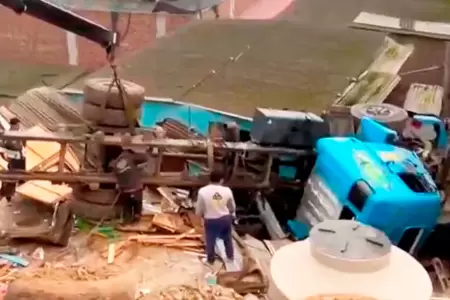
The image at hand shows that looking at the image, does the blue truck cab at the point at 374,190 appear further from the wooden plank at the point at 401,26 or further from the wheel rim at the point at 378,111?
the wooden plank at the point at 401,26

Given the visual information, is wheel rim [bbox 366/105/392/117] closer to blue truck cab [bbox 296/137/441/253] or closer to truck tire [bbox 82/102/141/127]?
blue truck cab [bbox 296/137/441/253]

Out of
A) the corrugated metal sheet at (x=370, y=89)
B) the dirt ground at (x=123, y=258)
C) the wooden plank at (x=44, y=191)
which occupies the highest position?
the corrugated metal sheet at (x=370, y=89)

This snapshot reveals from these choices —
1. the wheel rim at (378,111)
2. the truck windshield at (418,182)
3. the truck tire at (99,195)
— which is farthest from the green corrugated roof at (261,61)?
the truck windshield at (418,182)

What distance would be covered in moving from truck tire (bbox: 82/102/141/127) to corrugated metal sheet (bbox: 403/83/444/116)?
7.48 feet

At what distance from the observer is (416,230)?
3623 mm

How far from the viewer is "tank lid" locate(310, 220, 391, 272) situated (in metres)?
2.79

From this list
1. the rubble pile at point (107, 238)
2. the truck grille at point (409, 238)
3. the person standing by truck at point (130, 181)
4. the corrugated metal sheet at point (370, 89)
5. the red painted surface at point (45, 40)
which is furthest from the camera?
the red painted surface at point (45, 40)

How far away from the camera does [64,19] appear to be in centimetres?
325

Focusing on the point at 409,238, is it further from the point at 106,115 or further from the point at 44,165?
the point at 44,165

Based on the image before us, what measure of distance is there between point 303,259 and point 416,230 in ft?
3.01

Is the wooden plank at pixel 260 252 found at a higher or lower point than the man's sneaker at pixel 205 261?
higher

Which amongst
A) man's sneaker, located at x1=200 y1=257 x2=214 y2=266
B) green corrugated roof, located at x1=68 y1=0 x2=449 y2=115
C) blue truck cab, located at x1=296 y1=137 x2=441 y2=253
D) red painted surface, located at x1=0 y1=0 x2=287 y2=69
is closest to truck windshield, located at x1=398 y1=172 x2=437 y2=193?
blue truck cab, located at x1=296 y1=137 x2=441 y2=253

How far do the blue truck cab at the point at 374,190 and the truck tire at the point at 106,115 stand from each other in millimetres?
895

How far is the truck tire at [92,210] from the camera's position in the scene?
381 cm
